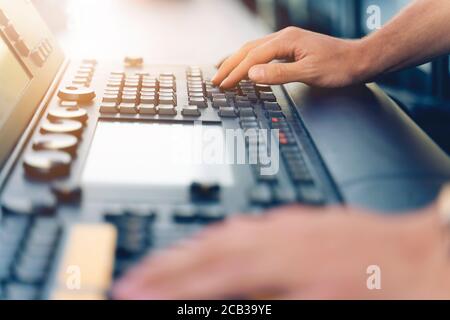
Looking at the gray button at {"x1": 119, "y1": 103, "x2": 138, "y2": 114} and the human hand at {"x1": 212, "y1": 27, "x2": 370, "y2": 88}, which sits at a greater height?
the gray button at {"x1": 119, "y1": 103, "x2": 138, "y2": 114}

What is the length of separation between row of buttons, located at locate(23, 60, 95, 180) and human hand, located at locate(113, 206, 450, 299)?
0.20 metres

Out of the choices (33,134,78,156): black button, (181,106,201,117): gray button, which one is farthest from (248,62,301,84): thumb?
(33,134,78,156): black button

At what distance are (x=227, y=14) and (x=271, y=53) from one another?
144cm

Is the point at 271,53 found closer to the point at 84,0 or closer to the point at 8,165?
the point at 8,165

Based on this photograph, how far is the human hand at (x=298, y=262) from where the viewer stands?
490 millimetres

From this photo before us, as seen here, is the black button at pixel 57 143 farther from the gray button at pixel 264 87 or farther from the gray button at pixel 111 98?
the gray button at pixel 264 87

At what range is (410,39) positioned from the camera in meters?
1.23

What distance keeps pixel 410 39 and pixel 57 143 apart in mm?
776

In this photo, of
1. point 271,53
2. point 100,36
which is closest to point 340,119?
point 271,53

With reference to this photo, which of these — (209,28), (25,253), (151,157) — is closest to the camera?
(25,253)

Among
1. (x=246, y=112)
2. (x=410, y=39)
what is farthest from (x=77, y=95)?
(x=410, y=39)

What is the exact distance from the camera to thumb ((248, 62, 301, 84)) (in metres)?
1.11

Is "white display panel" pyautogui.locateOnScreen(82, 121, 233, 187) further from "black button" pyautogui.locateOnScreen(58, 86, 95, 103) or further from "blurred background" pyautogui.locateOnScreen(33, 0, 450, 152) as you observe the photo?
"blurred background" pyautogui.locateOnScreen(33, 0, 450, 152)

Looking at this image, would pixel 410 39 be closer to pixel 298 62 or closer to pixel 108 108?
pixel 298 62
